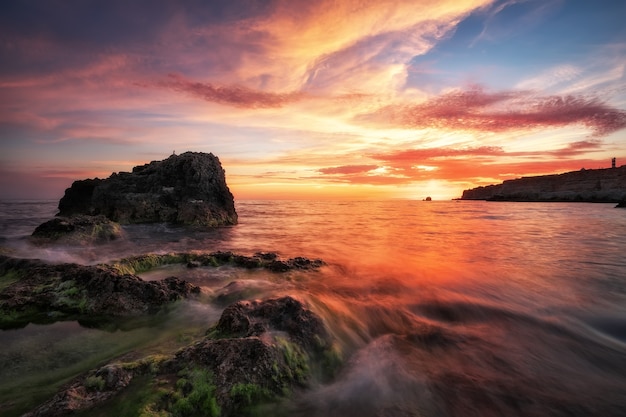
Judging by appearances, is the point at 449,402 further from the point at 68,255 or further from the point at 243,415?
the point at 68,255

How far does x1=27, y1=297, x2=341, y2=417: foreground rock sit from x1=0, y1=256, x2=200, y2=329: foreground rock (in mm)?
2072

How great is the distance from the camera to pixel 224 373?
340 centimetres

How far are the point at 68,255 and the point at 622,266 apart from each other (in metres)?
19.1

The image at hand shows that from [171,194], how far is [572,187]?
315 ft

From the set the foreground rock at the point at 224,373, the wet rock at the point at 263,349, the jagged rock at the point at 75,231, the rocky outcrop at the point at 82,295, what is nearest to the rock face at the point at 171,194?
the jagged rock at the point at 75,231

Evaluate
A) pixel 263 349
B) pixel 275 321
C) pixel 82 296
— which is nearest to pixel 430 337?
pixel 275 321

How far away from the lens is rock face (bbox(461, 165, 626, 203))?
222 feet

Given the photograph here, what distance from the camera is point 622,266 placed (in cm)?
1044

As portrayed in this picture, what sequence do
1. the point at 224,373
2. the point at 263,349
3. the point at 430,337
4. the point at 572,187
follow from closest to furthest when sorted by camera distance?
the point at 224,373
the point at 263,349
the point at 430,337
the point at 572,187

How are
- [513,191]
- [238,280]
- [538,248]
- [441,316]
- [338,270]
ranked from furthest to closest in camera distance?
[513,191] → [538,248] → [338,270] → [238,280] → [441,316]

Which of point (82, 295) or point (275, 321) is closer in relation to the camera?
point (275, 321)

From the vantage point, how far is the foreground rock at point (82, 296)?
209 inches

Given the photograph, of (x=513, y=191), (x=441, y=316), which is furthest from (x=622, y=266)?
(x=513, y=191)

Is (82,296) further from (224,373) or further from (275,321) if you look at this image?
(224,373)
